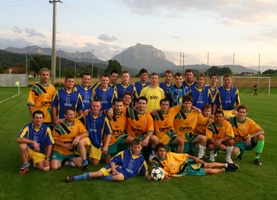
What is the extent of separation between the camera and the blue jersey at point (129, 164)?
460 cm

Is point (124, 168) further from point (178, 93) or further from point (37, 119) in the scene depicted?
point (178, 93)

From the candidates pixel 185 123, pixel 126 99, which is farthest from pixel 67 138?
pixel 185 123

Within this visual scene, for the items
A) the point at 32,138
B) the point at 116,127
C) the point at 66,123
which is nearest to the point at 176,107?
the point at 116,127

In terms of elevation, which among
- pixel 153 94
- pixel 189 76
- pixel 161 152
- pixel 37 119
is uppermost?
pixel 189 76

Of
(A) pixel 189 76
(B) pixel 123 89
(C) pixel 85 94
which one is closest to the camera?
(C) pixel 85 94

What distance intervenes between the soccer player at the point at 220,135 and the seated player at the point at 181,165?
0.53 m

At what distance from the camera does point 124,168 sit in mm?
4602

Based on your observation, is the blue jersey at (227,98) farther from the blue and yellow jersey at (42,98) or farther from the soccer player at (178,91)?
the blue and yellow jersey at (42,98)

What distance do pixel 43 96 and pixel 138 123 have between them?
6.27 feet

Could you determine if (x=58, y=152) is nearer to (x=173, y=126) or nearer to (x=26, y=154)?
(x=26, y=154)

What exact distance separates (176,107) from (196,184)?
1.85 m

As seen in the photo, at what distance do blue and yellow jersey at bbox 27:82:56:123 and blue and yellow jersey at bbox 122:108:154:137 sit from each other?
1473 mm

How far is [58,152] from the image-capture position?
524 centimetres

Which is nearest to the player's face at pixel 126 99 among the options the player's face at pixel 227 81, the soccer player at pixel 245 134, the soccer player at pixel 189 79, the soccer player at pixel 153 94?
the soccer player at pixel 153 94
